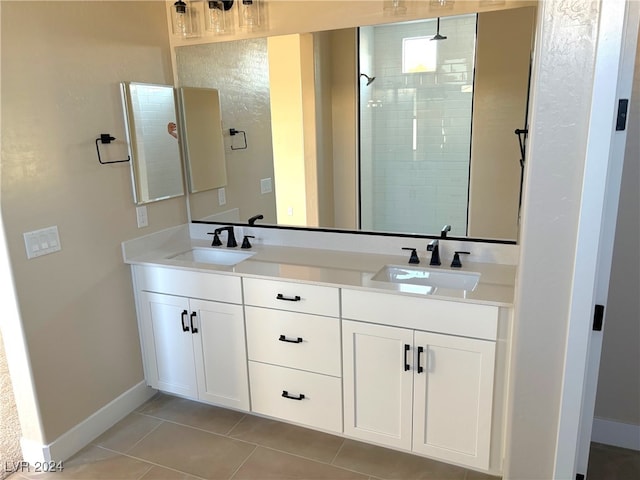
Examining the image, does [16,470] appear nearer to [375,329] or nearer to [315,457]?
[315,457]

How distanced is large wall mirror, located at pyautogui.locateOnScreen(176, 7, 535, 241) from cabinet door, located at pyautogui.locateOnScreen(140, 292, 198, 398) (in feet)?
2.30

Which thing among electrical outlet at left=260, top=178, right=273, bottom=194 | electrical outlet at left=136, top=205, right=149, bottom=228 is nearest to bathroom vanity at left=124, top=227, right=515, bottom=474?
electrical outlet at left=136, top=205, right=149, bottom=228

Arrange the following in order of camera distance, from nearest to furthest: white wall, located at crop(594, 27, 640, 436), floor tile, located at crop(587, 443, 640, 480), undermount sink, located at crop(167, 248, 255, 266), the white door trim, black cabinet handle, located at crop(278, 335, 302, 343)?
1. the white door trim
2. white wall, located at crop(594, 27, 640, 436)
3. floor tile, located at crop(587, 443, 640, 480)
4. black cabinet handle, located at crop(278, 335, 302, 343)
5. undermount sink, located at crop(167, 248, 255, 266)

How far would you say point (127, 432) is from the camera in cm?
252

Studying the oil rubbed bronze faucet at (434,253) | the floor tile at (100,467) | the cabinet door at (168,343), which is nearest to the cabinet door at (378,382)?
the oil rubbed bronze faucet at (434,253)

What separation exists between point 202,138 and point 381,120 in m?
1.12

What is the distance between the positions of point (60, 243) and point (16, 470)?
1.10 metres

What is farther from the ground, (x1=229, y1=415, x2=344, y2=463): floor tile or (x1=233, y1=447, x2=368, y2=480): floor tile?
(x1=229, y1=415, x2=344, y2=463): floor tile

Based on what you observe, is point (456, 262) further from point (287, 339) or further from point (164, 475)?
point (164, 475)

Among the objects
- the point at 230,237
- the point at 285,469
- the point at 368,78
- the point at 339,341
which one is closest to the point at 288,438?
the point at 285,469

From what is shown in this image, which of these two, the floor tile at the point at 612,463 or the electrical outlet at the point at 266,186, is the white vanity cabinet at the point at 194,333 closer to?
the electrical outlet at the point at 266,186

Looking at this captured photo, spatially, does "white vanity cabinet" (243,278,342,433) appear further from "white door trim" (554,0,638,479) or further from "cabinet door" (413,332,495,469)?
"white door trim" (554,0,638,479)

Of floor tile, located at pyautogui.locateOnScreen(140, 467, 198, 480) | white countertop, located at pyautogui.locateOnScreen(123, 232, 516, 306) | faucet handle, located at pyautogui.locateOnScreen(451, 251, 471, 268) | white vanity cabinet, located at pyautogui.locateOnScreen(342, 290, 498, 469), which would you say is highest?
faucet handle, located at pyautogui.locateOnScreen(451, 251, 471, 268)

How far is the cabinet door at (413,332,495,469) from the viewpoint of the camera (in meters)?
1.92
